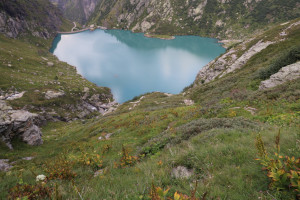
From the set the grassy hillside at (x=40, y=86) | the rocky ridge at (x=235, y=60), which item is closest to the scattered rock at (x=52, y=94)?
the grassy hillside at (x=40, y=86)

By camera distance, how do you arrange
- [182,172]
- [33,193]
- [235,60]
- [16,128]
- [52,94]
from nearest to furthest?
[33,193] → [182,172] → [16,128] → [235,60] → [52,94]

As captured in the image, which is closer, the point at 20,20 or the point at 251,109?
the point at 251,109

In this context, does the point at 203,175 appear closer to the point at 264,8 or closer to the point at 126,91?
the point at 126,91

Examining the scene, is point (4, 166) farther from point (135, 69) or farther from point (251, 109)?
point (135, 69)

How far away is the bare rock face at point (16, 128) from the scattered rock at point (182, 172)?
20921mm

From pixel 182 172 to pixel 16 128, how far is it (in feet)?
77.3

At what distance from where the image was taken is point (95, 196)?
143 inches

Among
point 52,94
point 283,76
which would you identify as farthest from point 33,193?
point 52,94

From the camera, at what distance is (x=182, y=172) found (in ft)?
15.9

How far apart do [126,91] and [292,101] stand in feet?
224

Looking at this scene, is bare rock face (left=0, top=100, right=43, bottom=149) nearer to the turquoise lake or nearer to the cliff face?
the turquoise lake

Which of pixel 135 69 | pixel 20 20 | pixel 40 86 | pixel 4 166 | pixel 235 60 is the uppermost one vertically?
pixel 20 20

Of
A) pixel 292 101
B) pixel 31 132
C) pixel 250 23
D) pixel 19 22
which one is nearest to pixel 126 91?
pixel 31 132

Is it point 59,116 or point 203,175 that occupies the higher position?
point 203,175
